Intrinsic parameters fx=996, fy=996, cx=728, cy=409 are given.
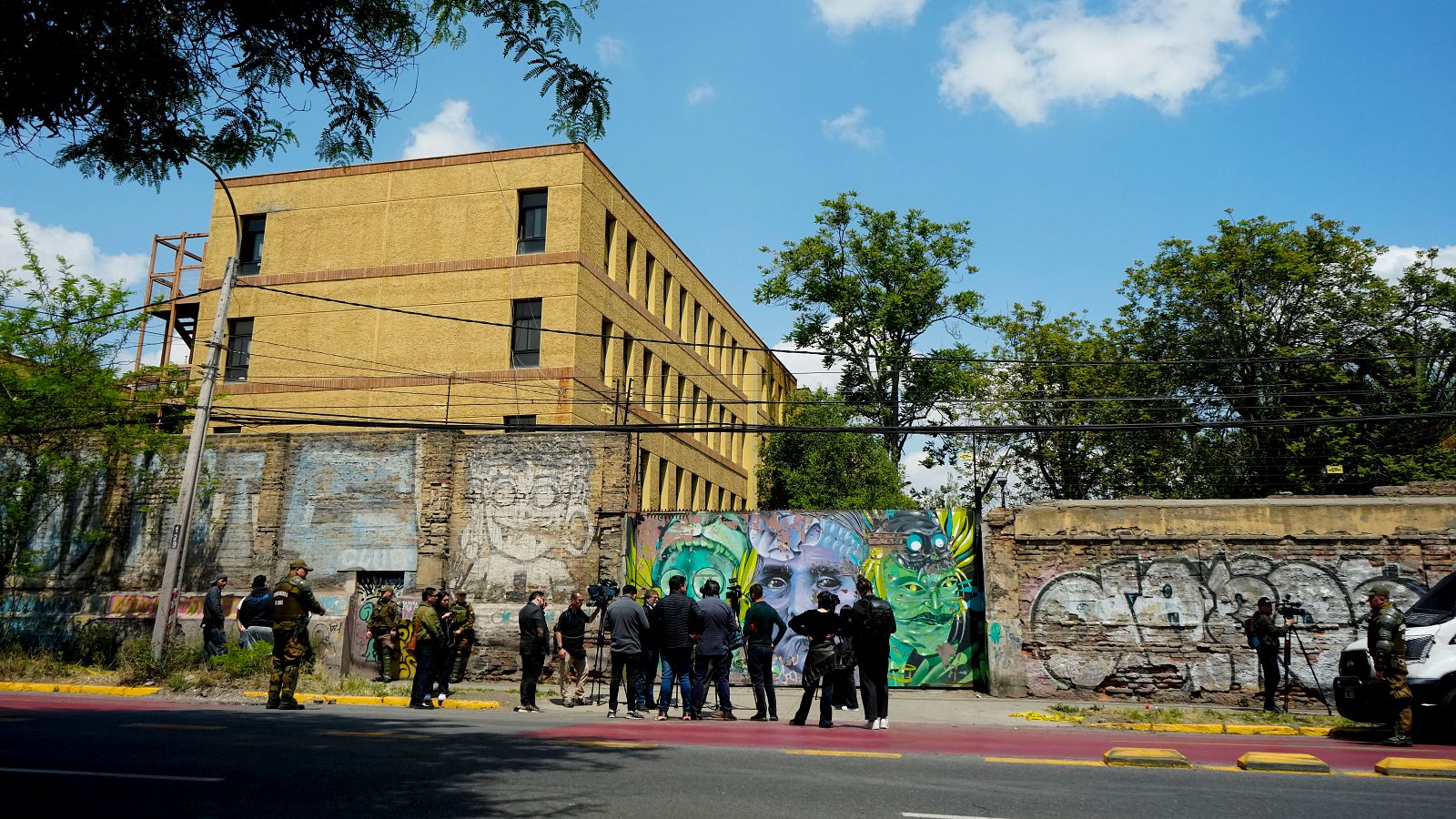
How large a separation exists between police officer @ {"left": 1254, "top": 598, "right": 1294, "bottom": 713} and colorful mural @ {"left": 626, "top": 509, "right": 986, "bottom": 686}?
15.6ft

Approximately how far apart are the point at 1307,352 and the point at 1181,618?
21.5 meters

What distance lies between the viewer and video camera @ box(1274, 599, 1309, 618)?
16.4 m

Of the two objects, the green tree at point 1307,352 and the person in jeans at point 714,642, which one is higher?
the green tree at point 1307,352

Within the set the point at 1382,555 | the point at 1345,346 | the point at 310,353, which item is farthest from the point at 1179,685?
the point at 310,353

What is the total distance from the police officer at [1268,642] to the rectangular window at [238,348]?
30436 mm

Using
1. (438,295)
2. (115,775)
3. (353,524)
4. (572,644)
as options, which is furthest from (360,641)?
(438,295)

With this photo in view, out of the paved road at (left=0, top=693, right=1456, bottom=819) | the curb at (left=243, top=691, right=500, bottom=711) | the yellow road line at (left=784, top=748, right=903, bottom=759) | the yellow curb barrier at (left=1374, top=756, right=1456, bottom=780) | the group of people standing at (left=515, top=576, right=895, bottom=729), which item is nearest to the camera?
the paved road at (left=0, top=693, right=1456, bottom=819)

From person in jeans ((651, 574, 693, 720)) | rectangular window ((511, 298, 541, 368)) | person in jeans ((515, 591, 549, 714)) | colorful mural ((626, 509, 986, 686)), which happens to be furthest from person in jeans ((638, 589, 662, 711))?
rectangular window ((511, 298, 541, 368))

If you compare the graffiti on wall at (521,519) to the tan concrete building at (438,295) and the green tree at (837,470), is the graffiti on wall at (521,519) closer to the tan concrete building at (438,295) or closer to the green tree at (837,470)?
the tan concrete building at (438,295)

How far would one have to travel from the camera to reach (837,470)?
4631 cm

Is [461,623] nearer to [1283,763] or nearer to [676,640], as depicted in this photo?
[676,640]

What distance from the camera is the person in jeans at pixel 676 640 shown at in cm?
1372

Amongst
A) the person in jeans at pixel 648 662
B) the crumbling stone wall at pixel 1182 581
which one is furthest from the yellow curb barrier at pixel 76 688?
the crumbling stone wall at pixel 1182 581

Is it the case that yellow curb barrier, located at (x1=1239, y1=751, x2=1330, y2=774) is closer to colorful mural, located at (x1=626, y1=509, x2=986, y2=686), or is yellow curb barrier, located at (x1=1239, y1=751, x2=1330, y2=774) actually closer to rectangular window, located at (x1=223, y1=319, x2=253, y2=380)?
colorful mural, located at (x1=626, y1=509, x2=986, y2=686)
